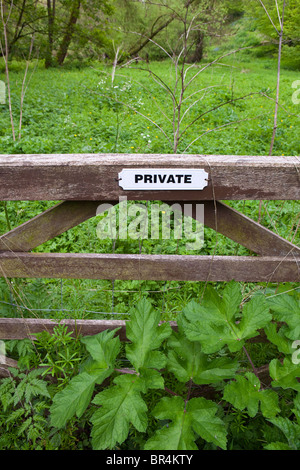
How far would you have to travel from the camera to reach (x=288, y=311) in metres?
1.61

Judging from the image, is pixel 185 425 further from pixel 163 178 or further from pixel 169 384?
pixel 163 178

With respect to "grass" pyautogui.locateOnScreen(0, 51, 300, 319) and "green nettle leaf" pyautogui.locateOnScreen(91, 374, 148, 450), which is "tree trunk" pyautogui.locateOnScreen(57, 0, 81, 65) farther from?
"green nettle leaf" pyautogui.locateOnScreen(91, 374, 148, 450)

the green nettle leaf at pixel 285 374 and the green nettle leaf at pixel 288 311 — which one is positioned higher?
the green nettle leaf at pixel 288 311

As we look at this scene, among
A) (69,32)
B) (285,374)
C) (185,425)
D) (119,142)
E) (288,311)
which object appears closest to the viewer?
(185,425)

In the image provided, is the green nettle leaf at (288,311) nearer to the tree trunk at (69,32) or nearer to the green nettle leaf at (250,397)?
the green nettle leaf at (250,397)

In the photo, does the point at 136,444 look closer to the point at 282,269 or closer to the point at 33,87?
the point at 282,269

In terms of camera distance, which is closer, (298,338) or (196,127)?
(298,338)

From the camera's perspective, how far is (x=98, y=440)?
137cm

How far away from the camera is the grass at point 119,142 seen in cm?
229

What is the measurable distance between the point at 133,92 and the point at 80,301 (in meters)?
8.26

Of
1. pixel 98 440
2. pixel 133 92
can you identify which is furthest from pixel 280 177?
pixel 133 92


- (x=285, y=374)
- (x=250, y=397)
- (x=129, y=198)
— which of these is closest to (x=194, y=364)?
(x=250, y=397)

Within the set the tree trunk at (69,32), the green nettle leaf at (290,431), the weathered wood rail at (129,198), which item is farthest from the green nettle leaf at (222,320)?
the tree trunk at (69,32)

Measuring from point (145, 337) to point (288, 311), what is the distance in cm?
66
